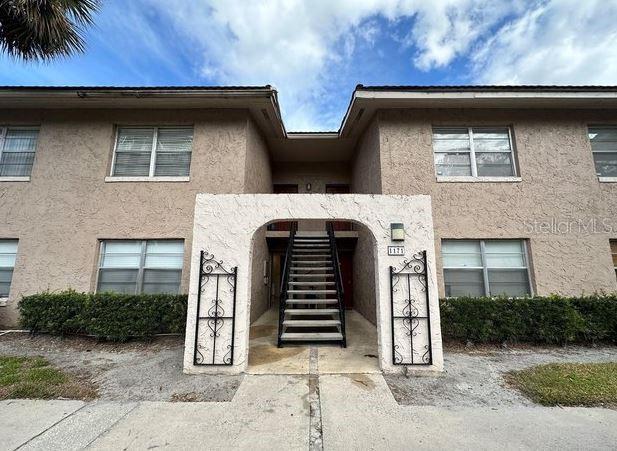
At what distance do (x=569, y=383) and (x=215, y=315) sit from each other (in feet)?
18.1

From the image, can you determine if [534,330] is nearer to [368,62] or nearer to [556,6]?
[556,6]

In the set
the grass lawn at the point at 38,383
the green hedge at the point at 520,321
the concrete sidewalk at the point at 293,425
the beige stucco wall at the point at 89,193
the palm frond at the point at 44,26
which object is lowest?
the concrete sidewalk at the point at 293,425

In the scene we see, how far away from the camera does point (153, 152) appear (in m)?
7.76

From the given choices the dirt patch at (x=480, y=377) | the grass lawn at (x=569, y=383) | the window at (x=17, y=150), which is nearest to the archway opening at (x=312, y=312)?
the dirt patch at (x=480, y=377)

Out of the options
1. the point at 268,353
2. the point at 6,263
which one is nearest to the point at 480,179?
the point at 268,353

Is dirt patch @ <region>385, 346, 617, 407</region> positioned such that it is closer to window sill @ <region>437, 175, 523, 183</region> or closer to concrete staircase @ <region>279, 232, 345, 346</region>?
concrete staircase @ <region>279, 232, 345, 346</region>

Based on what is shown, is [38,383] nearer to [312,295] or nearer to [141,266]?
[141,266]

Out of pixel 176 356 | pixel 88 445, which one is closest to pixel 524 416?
pixel 88 445

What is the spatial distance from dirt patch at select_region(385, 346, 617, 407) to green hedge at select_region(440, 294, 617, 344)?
9.8 inches

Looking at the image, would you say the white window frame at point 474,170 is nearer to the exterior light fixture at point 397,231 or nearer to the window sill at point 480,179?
the window sill at point 480,179

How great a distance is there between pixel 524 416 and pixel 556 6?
12.3 m

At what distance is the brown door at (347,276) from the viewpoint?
1087 centimetres

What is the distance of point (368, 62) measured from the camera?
12320 mm

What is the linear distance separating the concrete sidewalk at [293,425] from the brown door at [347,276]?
7.15 m
